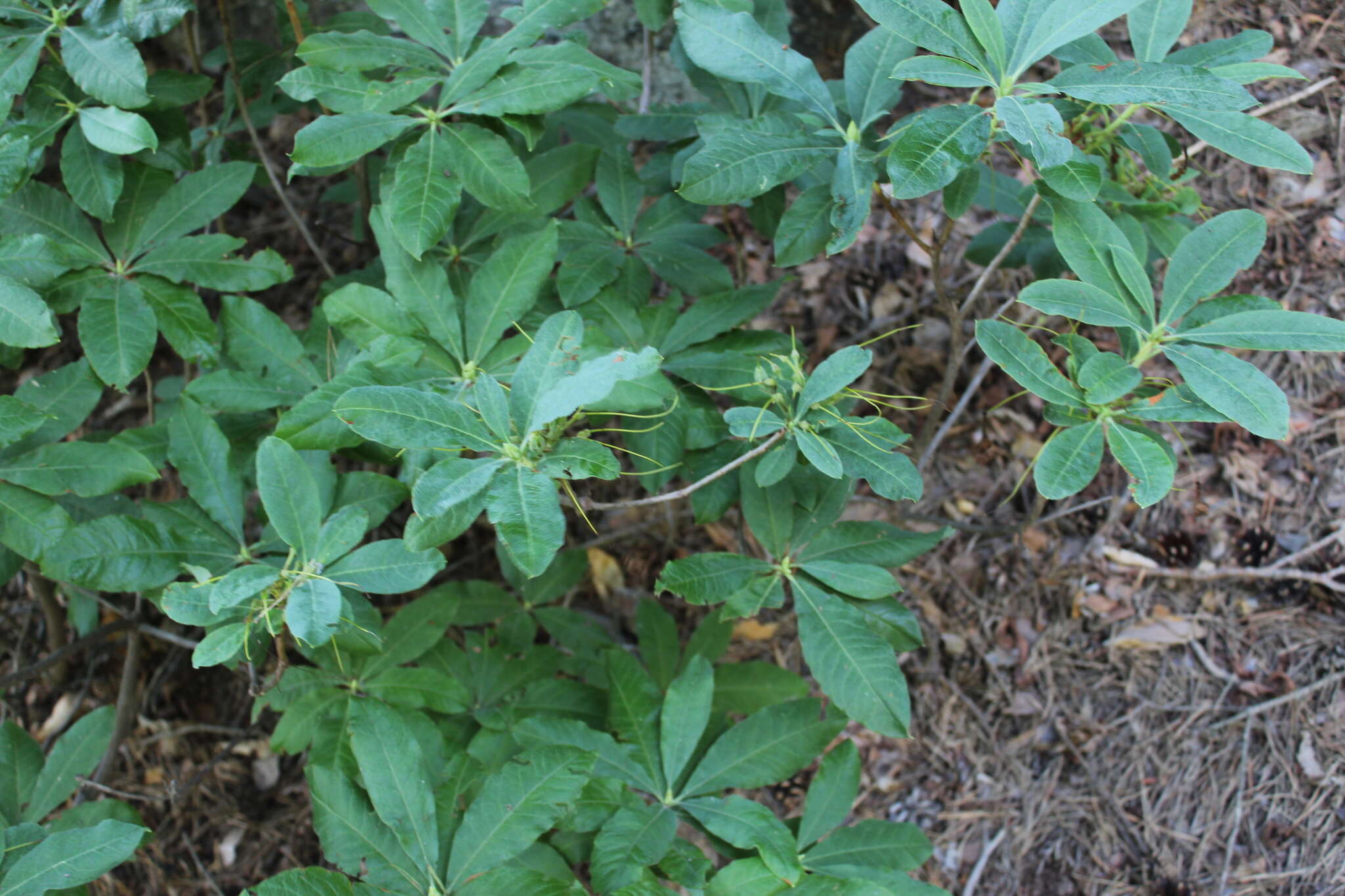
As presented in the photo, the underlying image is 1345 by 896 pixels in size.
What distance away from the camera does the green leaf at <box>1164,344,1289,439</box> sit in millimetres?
1341

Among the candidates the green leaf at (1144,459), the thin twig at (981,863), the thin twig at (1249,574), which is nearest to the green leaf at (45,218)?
the green leaf at (1144,459)

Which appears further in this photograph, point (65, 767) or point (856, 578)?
point (65, 767)

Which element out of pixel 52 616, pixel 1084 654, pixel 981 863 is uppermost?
pixel 52 616

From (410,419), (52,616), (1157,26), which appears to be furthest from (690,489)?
(52,616)

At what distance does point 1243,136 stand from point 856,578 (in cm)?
96

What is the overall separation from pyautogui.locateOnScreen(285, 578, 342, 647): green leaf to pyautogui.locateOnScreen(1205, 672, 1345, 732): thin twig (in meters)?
1.98

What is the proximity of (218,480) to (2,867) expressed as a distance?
0.72 m

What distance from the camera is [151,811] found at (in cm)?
233

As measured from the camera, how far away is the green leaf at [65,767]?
70.7 inches

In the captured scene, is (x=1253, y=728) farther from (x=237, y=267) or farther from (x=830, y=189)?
(x=237, y=267)

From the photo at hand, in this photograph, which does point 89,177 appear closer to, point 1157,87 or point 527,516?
point 527,516

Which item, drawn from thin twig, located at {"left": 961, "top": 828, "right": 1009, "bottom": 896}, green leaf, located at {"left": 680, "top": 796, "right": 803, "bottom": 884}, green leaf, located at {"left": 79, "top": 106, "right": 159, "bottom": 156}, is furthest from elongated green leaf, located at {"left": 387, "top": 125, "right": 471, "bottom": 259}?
thin twig, located at {"left": 961, "top": 828, "right": 1009, "bottom": 896}

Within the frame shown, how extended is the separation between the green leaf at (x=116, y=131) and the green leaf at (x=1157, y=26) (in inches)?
71.3

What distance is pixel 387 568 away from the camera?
147 centimetres
